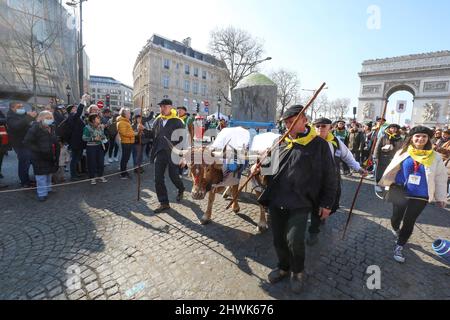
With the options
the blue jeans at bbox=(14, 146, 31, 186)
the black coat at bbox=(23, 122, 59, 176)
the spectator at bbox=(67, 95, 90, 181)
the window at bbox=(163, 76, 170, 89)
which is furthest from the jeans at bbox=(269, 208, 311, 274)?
the window at bbox=(163, 76, 170, 89)

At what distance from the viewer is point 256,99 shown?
8.41 metres

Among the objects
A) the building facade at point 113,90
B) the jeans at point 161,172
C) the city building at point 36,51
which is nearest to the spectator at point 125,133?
the jeans at point 161,172

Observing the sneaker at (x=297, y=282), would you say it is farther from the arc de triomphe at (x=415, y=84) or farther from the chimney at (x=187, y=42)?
the chimney at (x=187, y=42)

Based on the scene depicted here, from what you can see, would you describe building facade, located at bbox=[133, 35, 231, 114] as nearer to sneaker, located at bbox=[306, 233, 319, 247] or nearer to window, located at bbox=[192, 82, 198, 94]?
window, located at bbox=[192, 82, 198, 94]

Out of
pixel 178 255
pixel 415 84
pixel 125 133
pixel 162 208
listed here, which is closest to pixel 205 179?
pixel 178 255

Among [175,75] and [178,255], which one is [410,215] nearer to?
[178,255]

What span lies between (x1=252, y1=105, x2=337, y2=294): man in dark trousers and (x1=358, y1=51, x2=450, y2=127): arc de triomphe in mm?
42415

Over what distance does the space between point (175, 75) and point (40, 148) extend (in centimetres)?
5593

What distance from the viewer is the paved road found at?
2854mm

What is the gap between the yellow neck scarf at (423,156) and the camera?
3.44 metres

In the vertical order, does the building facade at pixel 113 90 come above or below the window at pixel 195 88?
above

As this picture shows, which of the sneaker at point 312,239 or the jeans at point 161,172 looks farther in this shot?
the jeans at point 161,172
